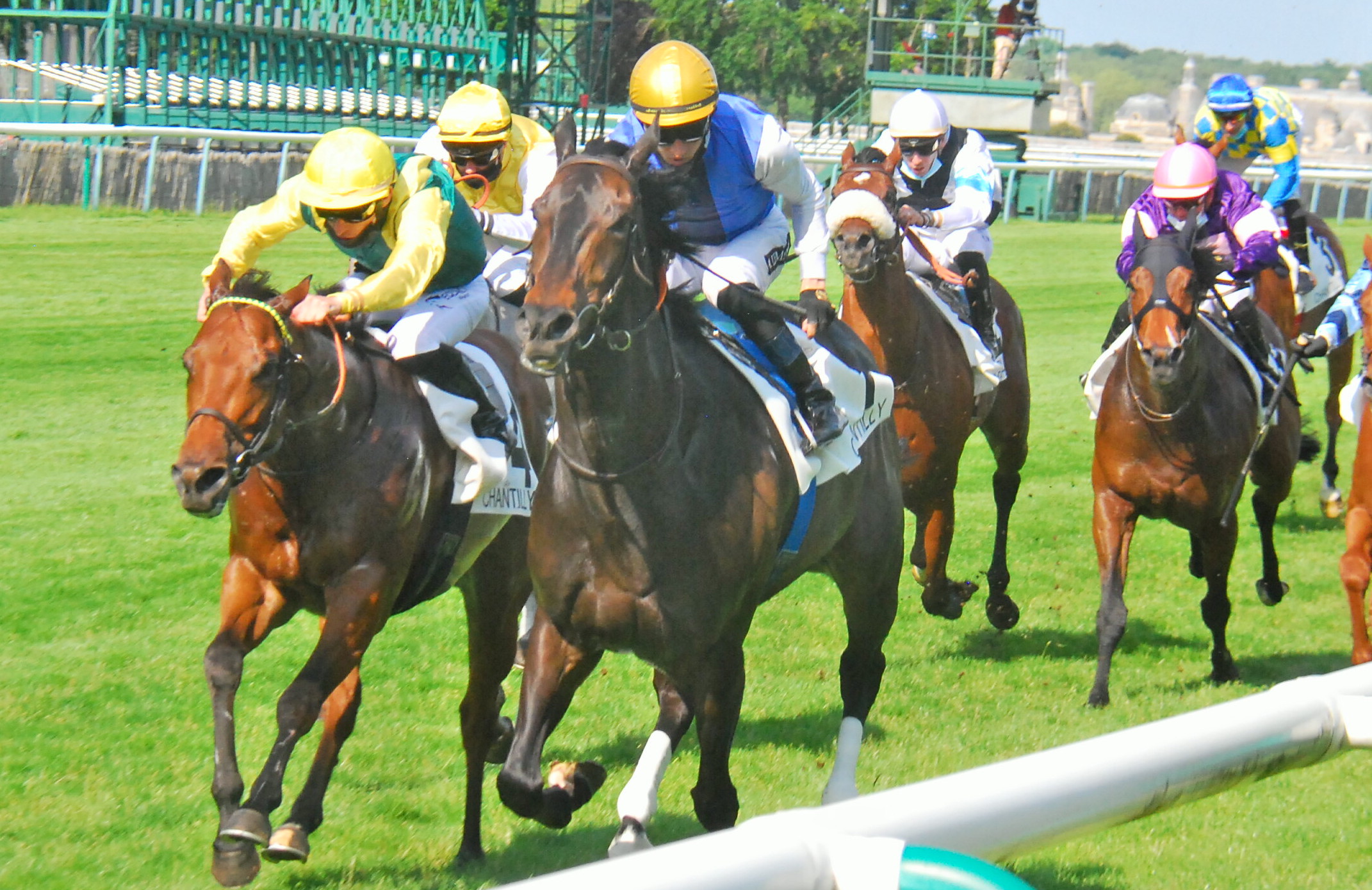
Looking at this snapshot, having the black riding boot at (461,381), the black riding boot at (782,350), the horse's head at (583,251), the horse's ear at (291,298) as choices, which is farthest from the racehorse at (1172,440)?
the horse's ear at (291,298)

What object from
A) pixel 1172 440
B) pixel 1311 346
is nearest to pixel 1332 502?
pixel 1311 346


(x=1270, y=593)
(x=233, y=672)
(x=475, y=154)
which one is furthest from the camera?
(x=1270, y=593)

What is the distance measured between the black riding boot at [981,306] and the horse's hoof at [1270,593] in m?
1.84

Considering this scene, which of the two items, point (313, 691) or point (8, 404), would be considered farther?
point (8, 404)

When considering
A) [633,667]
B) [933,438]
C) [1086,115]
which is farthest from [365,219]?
[1086,115]

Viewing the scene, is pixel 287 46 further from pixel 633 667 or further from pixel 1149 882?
pixel 1149 882

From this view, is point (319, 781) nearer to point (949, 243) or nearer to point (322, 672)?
point (322, 672)

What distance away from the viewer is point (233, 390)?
4195 mm

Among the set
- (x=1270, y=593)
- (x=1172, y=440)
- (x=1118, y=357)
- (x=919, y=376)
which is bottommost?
(x=1270, y=593)

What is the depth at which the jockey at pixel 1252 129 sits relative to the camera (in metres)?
9.55

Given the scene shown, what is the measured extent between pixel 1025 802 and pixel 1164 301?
476cm

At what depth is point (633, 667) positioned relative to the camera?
22.9ft

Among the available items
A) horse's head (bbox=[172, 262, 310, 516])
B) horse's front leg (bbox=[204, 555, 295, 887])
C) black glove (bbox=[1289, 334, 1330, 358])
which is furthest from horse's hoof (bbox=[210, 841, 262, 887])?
black glove (bbox=[1289, 334, 1330, 358])

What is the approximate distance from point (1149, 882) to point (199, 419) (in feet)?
9.83
